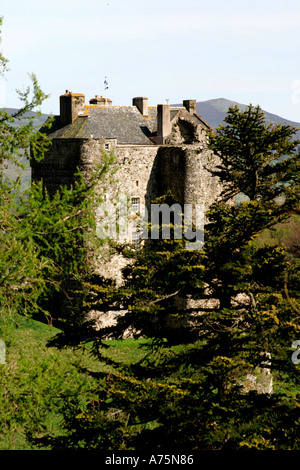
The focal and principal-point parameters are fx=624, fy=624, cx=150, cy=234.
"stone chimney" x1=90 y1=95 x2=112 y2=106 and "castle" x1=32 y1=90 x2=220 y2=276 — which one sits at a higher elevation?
"stone chimney" x1=90 y1=95 x2=112 y2=106

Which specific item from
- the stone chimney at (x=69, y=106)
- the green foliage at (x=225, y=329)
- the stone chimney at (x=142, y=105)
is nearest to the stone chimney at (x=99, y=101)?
the stone chimney at (x=142, y=105)

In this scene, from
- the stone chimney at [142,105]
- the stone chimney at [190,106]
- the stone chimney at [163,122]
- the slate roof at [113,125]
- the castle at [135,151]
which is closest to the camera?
the castle at [135,151]

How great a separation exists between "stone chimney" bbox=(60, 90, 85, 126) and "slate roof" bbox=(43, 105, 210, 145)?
0.97ft

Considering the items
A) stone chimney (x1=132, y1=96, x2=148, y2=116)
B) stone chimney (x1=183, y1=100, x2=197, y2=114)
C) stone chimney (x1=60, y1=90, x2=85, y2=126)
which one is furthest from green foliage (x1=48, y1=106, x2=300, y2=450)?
stone chimney (x1=183, y1=100, x2=197, y2=114)

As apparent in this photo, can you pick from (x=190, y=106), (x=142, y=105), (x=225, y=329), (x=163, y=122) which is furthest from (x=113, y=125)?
(x=225, y=329)

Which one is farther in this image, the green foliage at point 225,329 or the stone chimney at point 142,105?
the stone chimney at point 142,105

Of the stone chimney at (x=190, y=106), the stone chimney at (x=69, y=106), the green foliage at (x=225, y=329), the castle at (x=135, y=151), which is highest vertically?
the stone chimney at (x=190, y=106)

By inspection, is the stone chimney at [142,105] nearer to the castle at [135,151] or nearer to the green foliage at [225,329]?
the castle at [135,151]

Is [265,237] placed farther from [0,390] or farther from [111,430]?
[0,390]

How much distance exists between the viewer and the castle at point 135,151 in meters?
30.6

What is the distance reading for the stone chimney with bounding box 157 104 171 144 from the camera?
109 feet

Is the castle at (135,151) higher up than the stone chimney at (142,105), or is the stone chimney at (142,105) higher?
the stone chimney at (142,105)

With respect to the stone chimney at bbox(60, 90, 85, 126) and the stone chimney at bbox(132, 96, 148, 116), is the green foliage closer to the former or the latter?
the stone chimney at bbox(60, 90, 85, 126)

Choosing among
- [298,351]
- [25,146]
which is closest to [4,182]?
[25,146]
